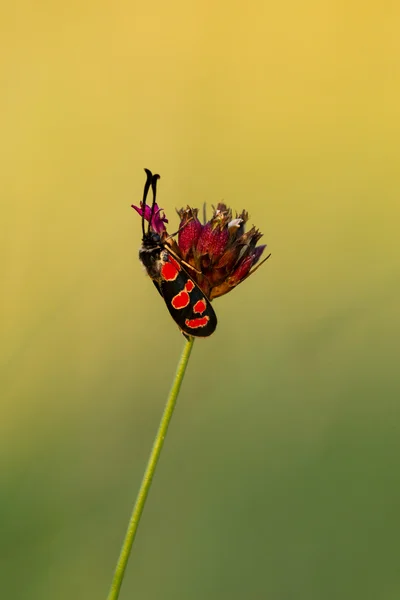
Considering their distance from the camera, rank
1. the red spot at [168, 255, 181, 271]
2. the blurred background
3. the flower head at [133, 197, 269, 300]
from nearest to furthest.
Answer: the flower head at [133, 197, 269, 300] → the red spot at [168, 255, 181, 271] → the blurred background

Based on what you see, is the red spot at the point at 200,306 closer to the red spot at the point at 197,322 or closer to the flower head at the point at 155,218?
the red spot at the point at 197,322

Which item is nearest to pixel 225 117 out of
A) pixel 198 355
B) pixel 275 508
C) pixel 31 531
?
pixel 198 355

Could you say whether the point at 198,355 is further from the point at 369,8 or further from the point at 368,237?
the point at 369,8

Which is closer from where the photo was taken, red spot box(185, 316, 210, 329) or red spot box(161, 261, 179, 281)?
red spot box(185, 316, 210, 329)

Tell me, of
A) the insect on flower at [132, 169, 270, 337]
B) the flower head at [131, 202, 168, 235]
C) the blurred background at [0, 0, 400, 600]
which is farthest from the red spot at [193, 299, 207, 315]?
the blurred background at [0, 0, 400, 600]

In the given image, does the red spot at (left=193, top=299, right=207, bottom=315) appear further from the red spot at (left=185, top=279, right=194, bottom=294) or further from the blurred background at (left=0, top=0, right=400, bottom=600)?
the blurred background at (left=0, top=0, right=400, bottom=600)

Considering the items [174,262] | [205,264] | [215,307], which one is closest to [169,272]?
[174,262]

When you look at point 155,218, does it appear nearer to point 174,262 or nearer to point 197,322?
point 174,262

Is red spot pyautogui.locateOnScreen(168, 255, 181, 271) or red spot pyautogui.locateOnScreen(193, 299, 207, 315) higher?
red spot pyautogui.locateOnScreen(168, 255, 181, 271)
